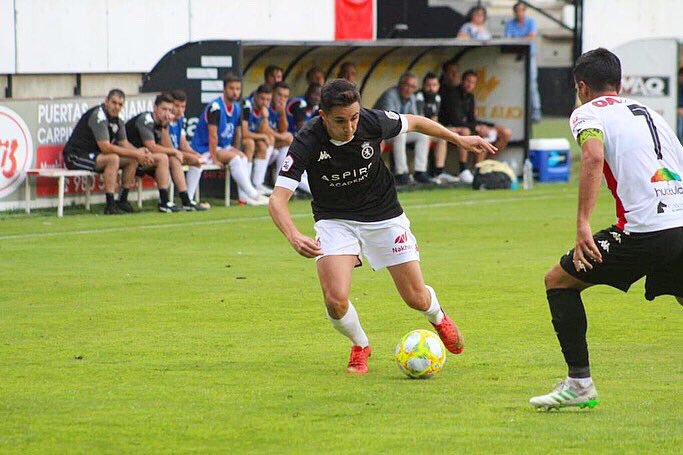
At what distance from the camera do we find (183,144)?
1928 cm

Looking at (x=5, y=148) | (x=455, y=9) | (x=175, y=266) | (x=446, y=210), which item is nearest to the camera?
(x=175, y=266)

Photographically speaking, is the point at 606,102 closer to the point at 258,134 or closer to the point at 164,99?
the point at 164,99

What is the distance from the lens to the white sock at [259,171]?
20.3 meters

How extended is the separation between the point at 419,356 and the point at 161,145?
11.5 meters

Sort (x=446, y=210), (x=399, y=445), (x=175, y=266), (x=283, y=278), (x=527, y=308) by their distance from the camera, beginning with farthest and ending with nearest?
(x=446, y=210)
(x=175, y=266)
(x=283, y=278)
(x=527, y=308)
(x=399, y=445)

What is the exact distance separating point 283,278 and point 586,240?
245 inches

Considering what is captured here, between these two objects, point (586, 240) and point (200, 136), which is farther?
point (200, 136)

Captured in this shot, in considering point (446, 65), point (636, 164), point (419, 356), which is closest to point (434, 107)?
point (446, 65)

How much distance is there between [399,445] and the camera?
20.4 ft

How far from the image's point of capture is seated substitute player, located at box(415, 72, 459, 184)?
22.9 meters

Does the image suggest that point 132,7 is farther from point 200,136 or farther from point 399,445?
point 399,445

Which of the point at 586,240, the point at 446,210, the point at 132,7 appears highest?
the point at 132,7

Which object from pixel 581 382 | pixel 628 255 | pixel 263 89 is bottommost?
pixel 581 382

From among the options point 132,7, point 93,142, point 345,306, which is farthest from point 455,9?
point 345,306
